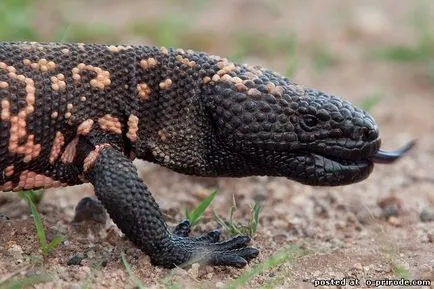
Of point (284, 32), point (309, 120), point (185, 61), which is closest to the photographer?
point (309, 120)

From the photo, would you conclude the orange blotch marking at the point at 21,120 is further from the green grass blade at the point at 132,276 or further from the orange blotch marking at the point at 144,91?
the green grass blade at the point at 132,276

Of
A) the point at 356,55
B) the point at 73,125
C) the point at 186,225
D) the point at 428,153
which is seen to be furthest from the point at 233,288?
the point at 356,55

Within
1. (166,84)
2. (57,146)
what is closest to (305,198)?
(166,84)

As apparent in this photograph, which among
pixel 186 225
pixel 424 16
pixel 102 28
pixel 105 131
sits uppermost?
pixel 424 16

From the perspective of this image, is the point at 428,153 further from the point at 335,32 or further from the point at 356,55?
the point at 335,32

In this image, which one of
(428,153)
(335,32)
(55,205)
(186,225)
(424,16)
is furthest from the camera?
(335,32)

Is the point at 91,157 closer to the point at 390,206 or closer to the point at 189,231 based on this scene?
the point at 189,231

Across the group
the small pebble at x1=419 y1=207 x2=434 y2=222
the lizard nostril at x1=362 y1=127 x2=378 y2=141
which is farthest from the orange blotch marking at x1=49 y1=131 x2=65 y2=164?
the small pebble at x1=419 y1=207 x2=434 y2=222
